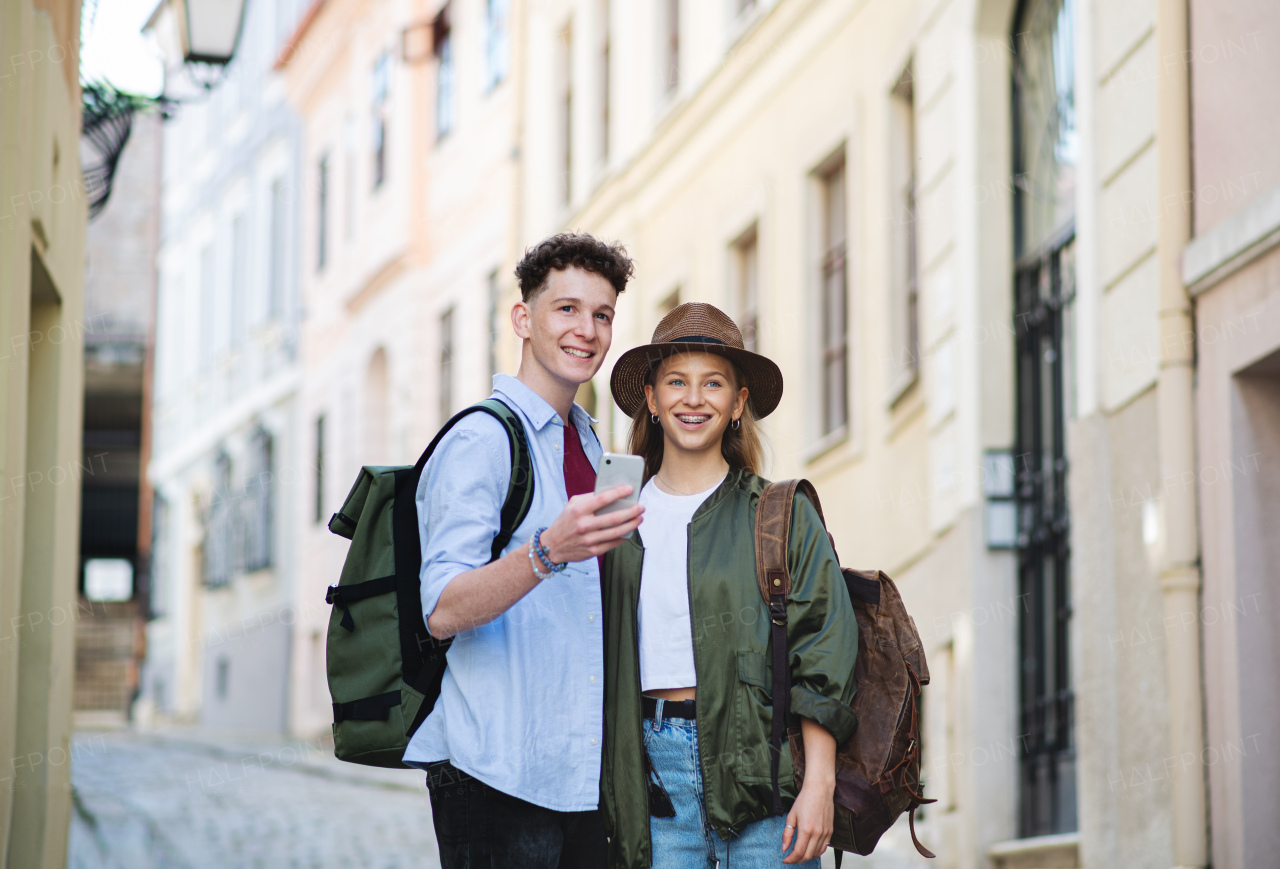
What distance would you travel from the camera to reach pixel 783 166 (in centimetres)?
1391

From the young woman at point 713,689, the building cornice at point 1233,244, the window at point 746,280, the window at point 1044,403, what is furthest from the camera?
the window at point 746,280

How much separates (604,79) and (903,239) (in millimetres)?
7556

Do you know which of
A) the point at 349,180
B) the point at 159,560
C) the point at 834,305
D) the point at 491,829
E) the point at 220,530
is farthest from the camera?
the point at 159,560

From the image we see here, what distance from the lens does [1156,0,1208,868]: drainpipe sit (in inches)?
281

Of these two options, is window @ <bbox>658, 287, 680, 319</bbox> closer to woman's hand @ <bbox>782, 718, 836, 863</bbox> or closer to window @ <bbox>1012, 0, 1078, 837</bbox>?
window @ <bbox>1012, 0, 1078, 837</bbox>

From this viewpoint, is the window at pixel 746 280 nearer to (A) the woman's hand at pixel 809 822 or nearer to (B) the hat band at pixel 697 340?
(B) the hat band at pixel 697 340

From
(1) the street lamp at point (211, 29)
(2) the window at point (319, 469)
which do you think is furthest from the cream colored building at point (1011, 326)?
(2) the window at point (319, 469)

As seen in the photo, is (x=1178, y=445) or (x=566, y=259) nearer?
(x=566, y=259)

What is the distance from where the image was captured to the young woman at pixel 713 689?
379 cm

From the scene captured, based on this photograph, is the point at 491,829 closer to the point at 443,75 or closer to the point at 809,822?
the point at 809,822

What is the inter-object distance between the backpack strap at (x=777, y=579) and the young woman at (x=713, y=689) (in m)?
0.02

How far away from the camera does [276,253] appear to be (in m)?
29.4

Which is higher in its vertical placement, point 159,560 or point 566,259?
point 159,560

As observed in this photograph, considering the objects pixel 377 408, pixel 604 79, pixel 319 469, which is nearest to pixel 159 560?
pixel 319 469
